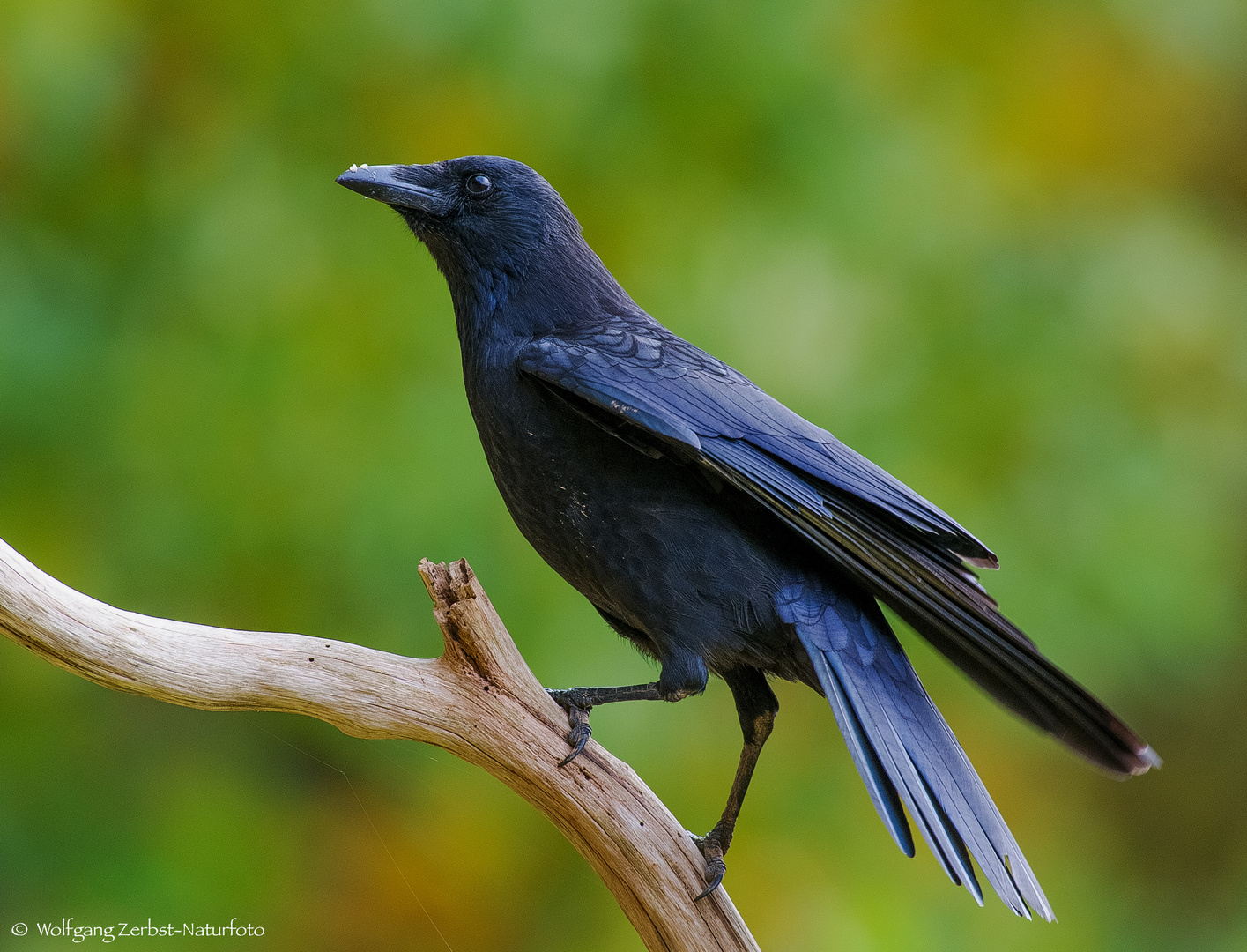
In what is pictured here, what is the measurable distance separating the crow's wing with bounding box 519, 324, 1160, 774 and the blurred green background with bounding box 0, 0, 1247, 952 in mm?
1302

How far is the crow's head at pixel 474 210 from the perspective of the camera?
2453 millimetres

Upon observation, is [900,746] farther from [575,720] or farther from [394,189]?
[394,189]

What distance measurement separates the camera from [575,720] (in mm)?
2240

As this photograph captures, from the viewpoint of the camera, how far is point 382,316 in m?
3.68

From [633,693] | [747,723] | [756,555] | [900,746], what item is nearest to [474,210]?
[756,555]

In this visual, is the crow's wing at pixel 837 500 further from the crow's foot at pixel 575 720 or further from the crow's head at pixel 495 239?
the crow's foot at pixel 575 720

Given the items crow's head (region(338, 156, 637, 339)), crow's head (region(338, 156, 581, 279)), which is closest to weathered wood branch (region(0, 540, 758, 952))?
crow's head (region(338, 156, 637, 339))

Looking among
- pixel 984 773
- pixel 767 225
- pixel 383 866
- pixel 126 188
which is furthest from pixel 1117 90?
pixel 383 866

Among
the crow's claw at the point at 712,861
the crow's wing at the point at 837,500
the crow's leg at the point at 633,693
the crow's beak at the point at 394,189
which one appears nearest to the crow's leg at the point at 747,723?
the crow's claw at the point at 712,861

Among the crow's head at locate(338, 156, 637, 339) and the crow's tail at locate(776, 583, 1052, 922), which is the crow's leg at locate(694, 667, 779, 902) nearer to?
the crow's tail at locate(776, 583, 1052, 922)

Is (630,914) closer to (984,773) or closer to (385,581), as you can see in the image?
(385,581)

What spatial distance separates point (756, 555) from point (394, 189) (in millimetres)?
1041

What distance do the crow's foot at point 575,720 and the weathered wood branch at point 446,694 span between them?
1 cm

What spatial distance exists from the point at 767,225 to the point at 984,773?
1986 millimetres
